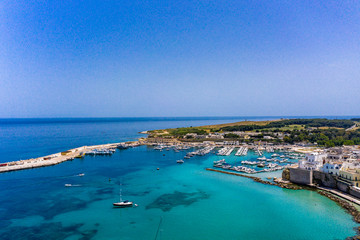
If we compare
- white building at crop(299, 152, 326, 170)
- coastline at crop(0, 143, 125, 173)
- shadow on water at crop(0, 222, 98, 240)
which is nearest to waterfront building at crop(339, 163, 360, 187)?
white building at crop(299, 152, 326, 170)

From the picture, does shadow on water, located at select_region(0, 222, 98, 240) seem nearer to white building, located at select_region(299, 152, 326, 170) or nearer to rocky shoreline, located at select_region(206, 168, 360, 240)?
rocky shoreline, located at select_region(206, 168, 360, 240)

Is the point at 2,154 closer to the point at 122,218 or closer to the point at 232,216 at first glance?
the point at 122,218

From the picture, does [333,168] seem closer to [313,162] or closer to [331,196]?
[313,162]

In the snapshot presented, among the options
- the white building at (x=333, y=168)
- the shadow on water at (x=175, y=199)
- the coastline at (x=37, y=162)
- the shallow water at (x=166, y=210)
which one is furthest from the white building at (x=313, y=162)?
the coastline at (x=37, y=162)

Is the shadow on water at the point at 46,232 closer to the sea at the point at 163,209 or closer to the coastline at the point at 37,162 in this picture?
the sea at the point at 163,209

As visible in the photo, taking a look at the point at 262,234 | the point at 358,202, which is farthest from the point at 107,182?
the point at 358,202
